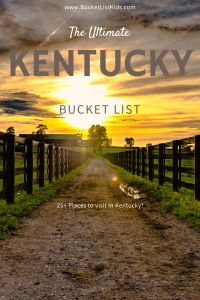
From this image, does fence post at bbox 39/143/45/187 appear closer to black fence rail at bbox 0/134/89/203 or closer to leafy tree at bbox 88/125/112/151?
black fence rail at bbox 0/134/89/203

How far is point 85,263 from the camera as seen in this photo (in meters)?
4.83

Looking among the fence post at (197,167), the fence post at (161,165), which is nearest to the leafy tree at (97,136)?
the fence post at (161,165)

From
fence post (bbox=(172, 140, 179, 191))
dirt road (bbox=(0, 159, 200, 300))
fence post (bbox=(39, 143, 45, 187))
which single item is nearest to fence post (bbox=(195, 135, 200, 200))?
dirt road (bbox=(0, 159, 200, 300))

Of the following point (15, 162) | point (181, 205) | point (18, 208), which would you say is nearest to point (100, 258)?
point (18, 208)

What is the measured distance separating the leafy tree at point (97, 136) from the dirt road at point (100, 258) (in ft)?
519

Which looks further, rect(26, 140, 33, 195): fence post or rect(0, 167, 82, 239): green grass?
rect(26, 140, 33, 195): fence post

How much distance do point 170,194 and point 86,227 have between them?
495 cm

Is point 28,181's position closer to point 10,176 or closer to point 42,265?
point 10,176

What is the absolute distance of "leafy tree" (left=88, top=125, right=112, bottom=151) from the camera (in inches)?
6560

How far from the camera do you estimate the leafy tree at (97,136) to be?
167 m

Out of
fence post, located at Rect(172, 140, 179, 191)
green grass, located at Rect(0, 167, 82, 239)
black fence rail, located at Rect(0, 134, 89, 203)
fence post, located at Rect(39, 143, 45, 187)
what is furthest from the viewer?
fence post, located at Rect(39, 143, 45, 187)

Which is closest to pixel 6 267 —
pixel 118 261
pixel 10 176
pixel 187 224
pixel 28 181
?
pixel 118 261

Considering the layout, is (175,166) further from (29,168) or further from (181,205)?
(29,168)

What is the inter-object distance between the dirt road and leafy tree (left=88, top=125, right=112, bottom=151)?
15806 cm
